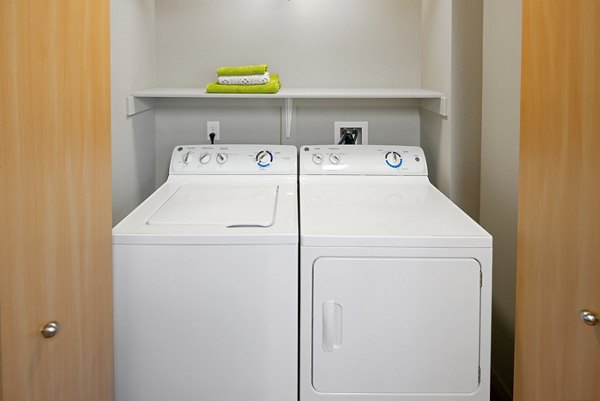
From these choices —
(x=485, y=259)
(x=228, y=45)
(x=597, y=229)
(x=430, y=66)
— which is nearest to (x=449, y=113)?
(x=430, y=66)

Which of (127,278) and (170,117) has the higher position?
(170,117)

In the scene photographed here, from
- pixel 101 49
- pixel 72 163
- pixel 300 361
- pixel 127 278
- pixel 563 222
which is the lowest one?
pixel 300 361

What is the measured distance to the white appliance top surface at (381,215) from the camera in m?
2.17

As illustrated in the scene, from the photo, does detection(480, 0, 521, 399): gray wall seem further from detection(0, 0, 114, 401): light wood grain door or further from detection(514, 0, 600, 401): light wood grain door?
detection(0, 0, 114, 401): light wood grain door

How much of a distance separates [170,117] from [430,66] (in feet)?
4.06

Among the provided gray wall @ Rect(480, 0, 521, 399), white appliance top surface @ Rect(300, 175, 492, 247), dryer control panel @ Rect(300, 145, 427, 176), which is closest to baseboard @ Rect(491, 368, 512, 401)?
gray wall @ Rect(480, 0, 521, 399)

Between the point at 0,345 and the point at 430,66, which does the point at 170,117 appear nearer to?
the point at 430,66

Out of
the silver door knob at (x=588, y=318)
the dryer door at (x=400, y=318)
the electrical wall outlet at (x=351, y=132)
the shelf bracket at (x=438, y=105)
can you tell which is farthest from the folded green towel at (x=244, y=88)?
the silver door knob at (x=588, y=318)

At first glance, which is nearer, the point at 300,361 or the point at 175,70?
the point at 300,361

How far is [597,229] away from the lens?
1.30 meters

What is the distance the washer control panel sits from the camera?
308 cm

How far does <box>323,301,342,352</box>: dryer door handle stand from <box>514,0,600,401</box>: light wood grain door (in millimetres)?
615

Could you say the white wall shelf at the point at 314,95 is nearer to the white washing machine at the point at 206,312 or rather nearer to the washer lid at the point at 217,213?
the washer lid at the point at 217,213

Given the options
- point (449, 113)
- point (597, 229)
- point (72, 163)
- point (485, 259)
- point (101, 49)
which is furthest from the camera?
point (449, 113)
